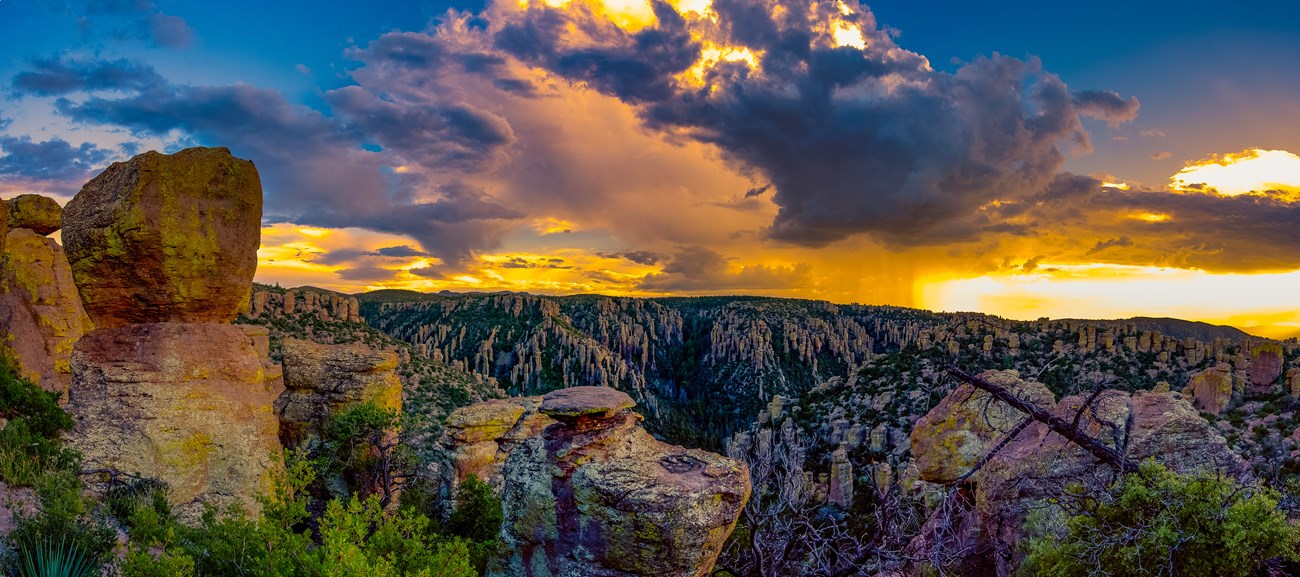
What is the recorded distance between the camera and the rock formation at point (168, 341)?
16.2m

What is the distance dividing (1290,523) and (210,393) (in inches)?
867

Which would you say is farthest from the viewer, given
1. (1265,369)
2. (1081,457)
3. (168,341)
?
(1265,369)

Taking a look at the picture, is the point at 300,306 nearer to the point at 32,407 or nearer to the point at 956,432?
the point at 32,407

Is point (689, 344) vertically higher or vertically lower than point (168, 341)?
lower

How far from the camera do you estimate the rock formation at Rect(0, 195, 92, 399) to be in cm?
2236

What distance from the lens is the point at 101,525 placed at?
1235cm

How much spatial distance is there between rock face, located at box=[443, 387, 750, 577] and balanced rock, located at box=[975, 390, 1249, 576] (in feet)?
12.7

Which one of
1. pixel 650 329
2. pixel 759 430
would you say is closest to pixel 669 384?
pixel 650 329

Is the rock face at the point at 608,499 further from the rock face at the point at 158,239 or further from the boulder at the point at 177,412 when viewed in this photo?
the rock face at the point at 158,239

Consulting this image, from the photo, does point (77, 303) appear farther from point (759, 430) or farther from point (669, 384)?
point (669, 384)

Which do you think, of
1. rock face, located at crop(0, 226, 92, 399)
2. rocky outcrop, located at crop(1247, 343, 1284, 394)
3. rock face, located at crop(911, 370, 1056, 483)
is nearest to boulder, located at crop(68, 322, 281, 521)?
rock face, located at crop(0, 226, 92, 399)

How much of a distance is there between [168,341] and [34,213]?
15066mm

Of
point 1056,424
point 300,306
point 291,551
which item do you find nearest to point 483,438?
point 291,551

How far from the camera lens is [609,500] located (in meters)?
10.1
